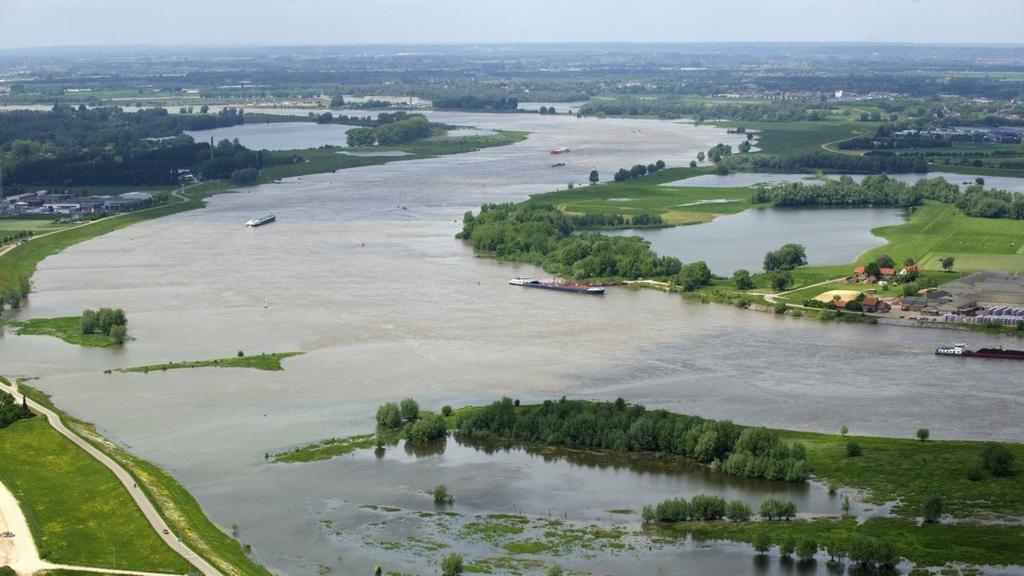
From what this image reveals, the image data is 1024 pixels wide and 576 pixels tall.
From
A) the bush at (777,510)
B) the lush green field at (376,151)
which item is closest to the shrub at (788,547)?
the bush at (777,510)

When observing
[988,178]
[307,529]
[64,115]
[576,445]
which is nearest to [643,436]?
[576,445]

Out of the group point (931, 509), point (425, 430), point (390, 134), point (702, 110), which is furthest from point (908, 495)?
point (702, 110)

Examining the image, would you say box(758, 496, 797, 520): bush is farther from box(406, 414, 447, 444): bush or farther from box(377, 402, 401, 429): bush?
box(377, 402, 401, 429): bush

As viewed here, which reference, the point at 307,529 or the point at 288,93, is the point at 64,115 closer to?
the point at 288,93

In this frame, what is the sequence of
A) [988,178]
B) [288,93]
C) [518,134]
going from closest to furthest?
[988,178] → [518,134] → [288,93]

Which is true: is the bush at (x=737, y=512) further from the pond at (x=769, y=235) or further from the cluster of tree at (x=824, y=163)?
the cluster of tree at (x=824, y=163)

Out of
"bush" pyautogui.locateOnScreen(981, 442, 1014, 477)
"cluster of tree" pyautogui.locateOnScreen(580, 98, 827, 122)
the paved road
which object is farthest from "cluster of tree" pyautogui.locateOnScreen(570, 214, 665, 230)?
"cluster of tree" pyautogui.locateOnScreen(580, 98, 827, 122)

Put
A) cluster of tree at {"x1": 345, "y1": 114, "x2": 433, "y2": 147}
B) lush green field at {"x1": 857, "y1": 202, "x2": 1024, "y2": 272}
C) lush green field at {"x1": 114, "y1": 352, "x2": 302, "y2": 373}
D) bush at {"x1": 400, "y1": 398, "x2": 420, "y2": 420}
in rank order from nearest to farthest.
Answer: bush at {"x1": 400, "y1": 398, "x2": 420, "y2": 420}, lush green field at {"x1": 114, "y1": 352, "x2": 302, "y2": 373}, lush green field at {"x1": 857, "y1": 202, "x2": 1024, "y2": 272}, cluster of tree at {"x1": 345, "y1": 114, "x2": 433, "y2": 147}
